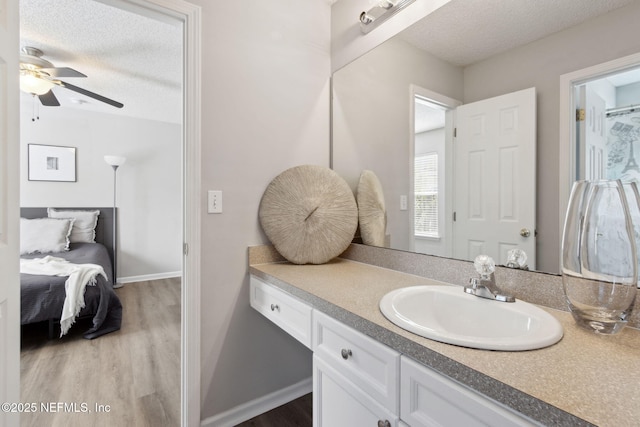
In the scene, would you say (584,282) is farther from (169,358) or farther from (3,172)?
(169,358)

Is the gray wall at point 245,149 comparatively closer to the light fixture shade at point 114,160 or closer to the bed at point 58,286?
the bed at point 58,286

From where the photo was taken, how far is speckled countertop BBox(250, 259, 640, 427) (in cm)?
49

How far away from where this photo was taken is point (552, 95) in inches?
39.0

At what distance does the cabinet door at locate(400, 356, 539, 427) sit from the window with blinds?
0.76m

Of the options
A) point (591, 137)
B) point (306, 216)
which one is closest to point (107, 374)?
point (306, 216)

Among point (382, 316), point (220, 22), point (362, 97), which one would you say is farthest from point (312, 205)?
point (220, 22)

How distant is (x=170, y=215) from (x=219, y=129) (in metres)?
3.67

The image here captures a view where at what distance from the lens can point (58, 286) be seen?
252cm

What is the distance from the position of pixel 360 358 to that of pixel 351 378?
0.28 feet

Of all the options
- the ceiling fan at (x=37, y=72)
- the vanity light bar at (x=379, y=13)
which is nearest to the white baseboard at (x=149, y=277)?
the ceiling fan at (x=37, y=72)

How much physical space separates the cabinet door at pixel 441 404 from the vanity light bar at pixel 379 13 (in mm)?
1523

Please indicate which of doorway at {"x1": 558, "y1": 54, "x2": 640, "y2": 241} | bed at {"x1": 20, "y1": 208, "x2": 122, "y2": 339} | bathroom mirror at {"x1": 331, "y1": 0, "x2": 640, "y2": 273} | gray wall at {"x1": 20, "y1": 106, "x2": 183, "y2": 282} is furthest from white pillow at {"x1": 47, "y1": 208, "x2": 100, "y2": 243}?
doorway at {"x1": 558, "y1": 54, "x2": 640, "y2": 241}

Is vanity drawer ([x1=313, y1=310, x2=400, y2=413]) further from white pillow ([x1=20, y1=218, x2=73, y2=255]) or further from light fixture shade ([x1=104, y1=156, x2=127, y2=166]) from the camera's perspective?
light fixture shade ([x1=104, y1=156, x2=127, y2=166])

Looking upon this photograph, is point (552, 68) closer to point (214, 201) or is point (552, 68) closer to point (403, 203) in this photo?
point (403, 203)
